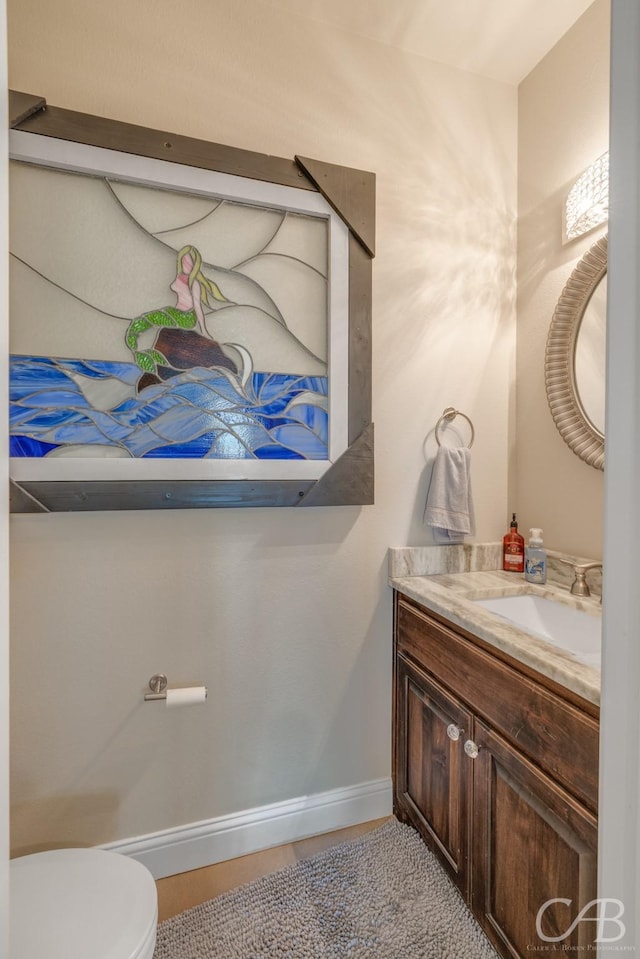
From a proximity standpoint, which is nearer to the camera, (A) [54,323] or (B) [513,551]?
(A) [54,323]

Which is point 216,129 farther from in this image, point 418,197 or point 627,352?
point 627,352

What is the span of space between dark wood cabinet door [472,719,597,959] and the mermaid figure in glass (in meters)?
1.28

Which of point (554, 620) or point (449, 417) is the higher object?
point (449, 417)

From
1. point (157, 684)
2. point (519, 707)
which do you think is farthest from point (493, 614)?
point (157, 684)


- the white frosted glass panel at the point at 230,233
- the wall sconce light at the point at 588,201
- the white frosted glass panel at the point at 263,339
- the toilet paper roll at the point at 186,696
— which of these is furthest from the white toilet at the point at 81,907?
the wall sconce light at the point at 588,201

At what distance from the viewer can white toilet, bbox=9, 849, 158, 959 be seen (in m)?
0.83

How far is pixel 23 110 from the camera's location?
1195mm

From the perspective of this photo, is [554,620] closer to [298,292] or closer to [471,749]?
[471,749]

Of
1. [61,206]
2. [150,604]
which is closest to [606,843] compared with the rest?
[150,604]

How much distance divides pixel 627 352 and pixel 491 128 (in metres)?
1.79

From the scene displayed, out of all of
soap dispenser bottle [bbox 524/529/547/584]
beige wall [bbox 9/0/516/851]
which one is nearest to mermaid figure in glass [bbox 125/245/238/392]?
beige wall [bbox 9/0/516/851]

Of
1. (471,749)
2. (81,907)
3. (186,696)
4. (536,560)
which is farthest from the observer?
(536,560)

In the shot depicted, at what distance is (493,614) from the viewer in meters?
1.24

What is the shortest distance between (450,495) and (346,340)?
2.10 feet
